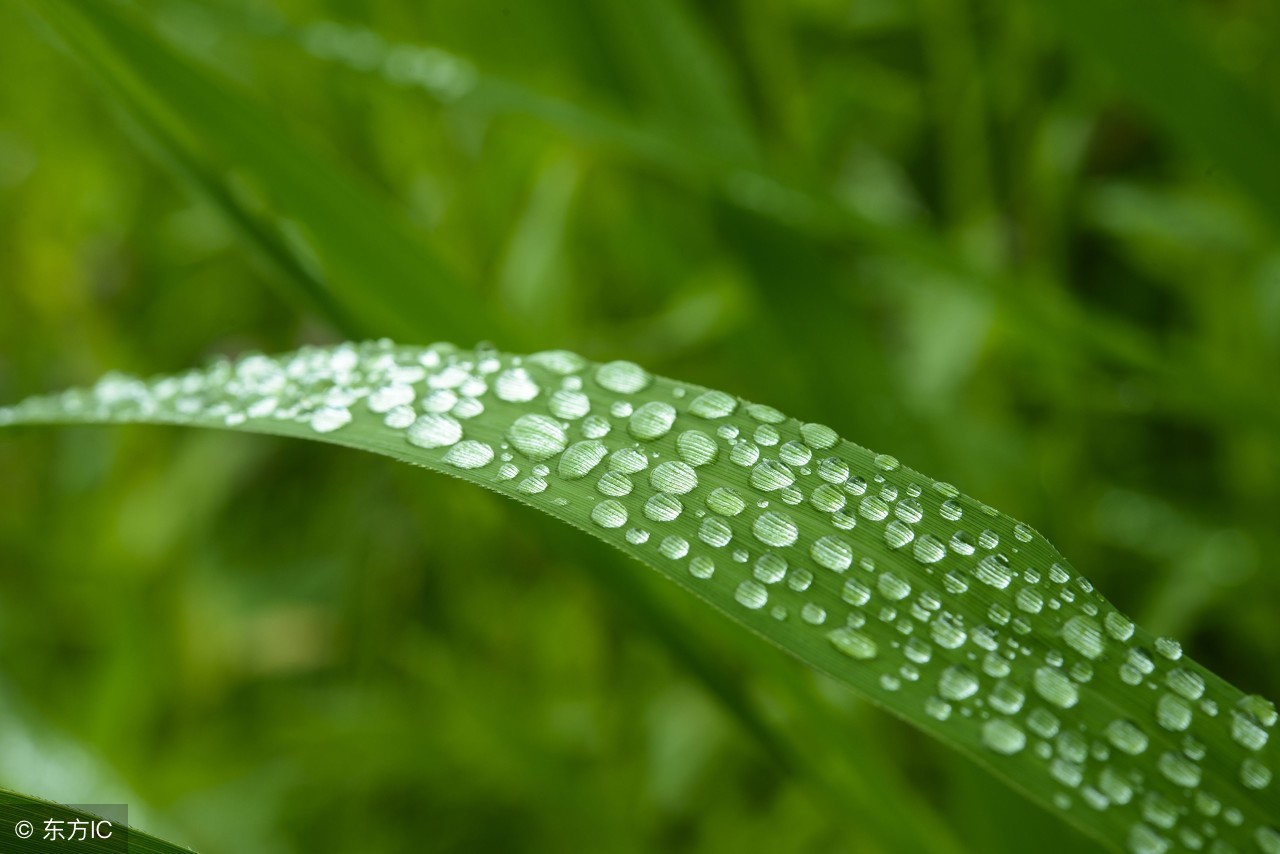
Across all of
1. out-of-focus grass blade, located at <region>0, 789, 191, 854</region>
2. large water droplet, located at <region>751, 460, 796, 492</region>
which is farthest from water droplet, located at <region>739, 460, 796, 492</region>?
out-of-focus grass blade, located at <region>0, 789, 191, 854</region>

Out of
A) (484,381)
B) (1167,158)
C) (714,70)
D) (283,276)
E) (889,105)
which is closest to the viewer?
(484,381)

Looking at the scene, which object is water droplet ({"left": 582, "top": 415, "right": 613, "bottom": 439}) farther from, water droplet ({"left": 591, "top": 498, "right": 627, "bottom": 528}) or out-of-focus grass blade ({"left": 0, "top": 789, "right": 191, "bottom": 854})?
Result: out-of-focus grass blade ({"left": 0, "top": 789, "right": 191, "bottom": 854})

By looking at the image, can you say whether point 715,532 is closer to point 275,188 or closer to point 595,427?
point 595,427

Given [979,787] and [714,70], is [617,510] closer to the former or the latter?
[979,787]

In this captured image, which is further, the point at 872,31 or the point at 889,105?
the point at 872,31

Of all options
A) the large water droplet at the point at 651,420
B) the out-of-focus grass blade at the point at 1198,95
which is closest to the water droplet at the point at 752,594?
the large water droplet at the point at 651,420

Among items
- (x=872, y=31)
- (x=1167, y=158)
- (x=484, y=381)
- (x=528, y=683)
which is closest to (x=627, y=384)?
(x=484, y=381)

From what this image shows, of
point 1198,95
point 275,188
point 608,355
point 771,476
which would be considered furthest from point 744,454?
point 608,355
